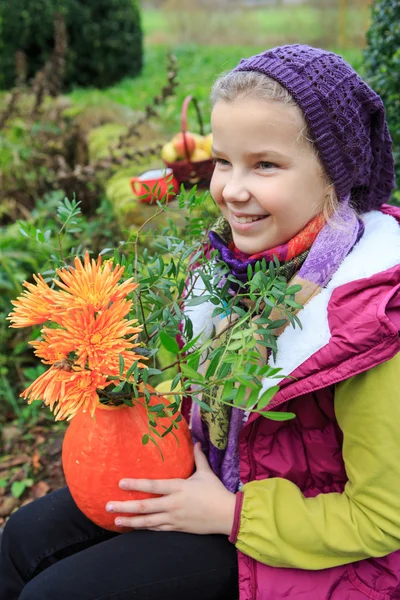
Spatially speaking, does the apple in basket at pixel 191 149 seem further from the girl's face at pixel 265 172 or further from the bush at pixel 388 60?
the girl's face at pixel 265 172

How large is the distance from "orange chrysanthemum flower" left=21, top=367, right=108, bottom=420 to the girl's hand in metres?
0.34

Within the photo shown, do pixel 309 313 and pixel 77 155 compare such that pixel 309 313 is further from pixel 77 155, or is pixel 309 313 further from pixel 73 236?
pixel 77 155

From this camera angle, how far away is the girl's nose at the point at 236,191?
4.38 ft

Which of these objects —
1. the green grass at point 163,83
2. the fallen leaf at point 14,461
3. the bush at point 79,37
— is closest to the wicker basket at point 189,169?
the green grass at point 163,83

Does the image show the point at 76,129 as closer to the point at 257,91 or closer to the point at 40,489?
the point at 40,489

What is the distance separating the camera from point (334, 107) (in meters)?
1.29

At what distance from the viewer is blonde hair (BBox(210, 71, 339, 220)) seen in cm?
127

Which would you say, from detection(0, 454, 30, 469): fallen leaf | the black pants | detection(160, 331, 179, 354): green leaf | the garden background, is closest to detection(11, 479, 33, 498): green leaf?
the garden background

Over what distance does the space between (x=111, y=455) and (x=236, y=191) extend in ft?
2.12

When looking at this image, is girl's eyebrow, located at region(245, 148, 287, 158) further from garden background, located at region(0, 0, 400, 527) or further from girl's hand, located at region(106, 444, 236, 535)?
girl's hand, located at region(106, 444, 236, 535)

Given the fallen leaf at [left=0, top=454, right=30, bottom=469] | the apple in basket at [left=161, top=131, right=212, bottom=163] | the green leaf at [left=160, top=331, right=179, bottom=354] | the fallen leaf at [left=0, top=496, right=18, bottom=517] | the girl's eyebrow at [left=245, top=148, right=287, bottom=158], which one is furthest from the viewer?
the apple in basket at [left=161, top=131, right=212, bottom=163]

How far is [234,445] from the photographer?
4.72ft

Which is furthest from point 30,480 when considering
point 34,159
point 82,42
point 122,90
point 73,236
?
point 82,42

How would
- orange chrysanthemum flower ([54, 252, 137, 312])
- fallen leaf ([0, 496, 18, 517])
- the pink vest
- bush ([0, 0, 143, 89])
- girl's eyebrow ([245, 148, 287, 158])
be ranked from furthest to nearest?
bush ([0, 0, 143, 89]) < fallen leaf ([0, 496, 18, 517]) < girl's eyebrow ([245, 148, 287, 158]) < the pink vest < orange chrysanthemum flower ([54, 252, 137, 312])
